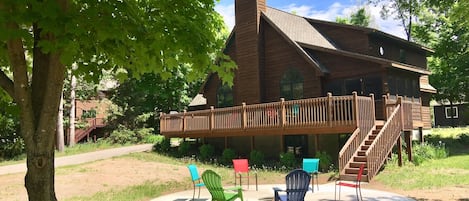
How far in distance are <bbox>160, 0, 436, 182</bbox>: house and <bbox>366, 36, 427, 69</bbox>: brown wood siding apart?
6 cm

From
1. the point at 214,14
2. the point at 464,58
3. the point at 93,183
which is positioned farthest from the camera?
the point at 464,58

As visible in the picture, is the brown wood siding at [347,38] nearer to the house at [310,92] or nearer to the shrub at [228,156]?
the house at [310,92]

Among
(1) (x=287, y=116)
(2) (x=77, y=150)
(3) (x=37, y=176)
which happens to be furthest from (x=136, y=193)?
(2) (x=77, y=150)

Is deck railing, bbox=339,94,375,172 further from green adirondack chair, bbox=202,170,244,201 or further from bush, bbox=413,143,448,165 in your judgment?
green adirondack chair, bbox=202,170,244,201

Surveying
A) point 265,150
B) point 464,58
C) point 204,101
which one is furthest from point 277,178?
point 464,58

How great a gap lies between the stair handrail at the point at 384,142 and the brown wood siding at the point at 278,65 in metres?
4.76

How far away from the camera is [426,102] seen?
24234 millimetres

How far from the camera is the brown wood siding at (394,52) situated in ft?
68.3

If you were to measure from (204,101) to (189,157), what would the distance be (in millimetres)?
6268

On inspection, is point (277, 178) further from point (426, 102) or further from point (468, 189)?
point (426, 102)

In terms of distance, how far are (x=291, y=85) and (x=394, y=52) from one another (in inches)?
258

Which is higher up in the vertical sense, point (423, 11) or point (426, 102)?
point (423, 11)

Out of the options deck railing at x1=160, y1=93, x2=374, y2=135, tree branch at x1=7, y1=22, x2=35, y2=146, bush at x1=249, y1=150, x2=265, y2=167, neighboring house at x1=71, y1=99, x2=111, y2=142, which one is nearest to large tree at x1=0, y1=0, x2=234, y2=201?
tree branch at x1=7, y1=22, x2=35, y2=146

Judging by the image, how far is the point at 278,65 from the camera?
21.2 m
